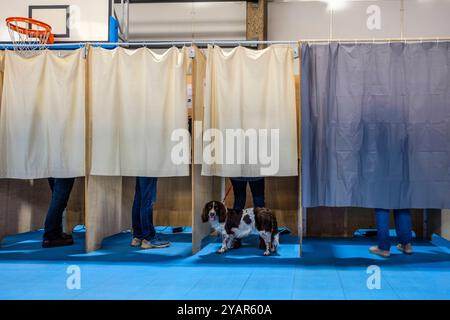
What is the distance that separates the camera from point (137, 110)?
404 cm

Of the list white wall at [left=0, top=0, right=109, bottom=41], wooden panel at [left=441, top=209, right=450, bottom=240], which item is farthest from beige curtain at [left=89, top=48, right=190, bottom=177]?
wooden panel at [left=441, top=209, right=450, bottom=240]

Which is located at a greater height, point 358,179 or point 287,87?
point 287,87

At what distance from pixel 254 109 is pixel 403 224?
5.57 ft

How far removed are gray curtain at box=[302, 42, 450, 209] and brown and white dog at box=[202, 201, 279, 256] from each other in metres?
0.45

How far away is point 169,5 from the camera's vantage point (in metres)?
8.28

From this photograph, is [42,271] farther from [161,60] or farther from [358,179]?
[358,179]

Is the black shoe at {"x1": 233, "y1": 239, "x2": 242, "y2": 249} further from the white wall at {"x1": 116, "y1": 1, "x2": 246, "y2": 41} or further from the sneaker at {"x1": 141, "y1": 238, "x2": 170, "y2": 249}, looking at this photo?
the white wall at {"x1": 116, "y1": 1, "x2": 246, "y2": 41}

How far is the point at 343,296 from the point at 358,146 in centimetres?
150

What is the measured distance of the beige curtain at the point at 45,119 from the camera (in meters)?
4.09

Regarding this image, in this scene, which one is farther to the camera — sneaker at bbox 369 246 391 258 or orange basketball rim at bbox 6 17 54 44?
orange basketball rim at bbox 6 17 54 44

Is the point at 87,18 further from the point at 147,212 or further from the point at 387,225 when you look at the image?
the point at 387,225

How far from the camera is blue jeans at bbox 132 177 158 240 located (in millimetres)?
4242

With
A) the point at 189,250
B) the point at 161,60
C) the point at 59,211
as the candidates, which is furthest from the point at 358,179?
the point at 59,211
